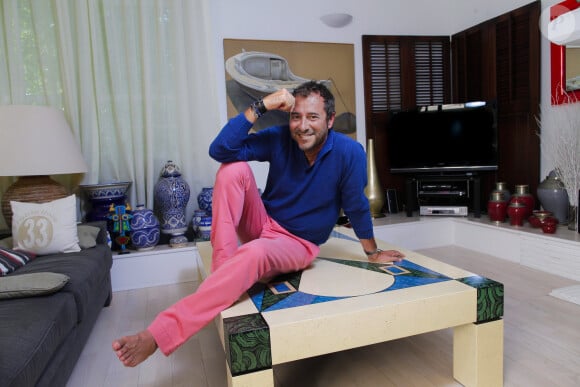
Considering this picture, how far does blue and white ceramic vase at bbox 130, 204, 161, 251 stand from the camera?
2881 mm

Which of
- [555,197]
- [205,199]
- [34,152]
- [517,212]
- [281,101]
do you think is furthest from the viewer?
[205,199]

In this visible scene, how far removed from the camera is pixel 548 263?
275 cm

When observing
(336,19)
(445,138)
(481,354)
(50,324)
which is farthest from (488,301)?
(336,19)

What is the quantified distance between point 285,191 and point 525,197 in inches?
91.1

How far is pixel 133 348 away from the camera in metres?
1.25

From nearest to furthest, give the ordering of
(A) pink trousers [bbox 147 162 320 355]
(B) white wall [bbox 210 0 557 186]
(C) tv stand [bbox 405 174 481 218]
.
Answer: (A) pink trousers [bbox 147 162 320 355] < (B) white wall [bbox 210 0 557 186] < (C) tv stand [bbox 405 174 481 218]

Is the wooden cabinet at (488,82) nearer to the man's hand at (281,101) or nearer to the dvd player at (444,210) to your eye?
the dvd player at (444,210)

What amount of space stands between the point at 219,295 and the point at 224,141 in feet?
2.04

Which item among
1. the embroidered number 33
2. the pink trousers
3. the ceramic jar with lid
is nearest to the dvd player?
the ceramic jar with lid

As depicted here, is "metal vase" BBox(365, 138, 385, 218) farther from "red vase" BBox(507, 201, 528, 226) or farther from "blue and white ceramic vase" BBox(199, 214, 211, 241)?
"blue and white ceramic vase" BBox(199, 214, 211, 241)

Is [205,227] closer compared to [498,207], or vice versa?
[205,227]

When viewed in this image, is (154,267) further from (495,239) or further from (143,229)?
(495,239)

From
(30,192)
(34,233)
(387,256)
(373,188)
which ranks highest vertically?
(30,192)

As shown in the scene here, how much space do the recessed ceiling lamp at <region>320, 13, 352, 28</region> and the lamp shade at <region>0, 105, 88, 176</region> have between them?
242cm
